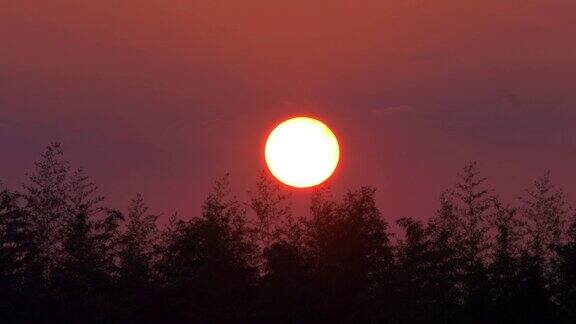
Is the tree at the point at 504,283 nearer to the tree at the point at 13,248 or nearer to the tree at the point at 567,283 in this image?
the tree at the point at 567,283

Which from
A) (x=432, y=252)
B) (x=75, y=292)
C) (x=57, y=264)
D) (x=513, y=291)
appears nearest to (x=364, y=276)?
(x=432, y=252)

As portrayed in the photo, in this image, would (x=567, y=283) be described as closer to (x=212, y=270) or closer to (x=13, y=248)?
(x=212, y=270)

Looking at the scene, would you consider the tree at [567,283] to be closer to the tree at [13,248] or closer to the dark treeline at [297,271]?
the dark treeline at [297,271]

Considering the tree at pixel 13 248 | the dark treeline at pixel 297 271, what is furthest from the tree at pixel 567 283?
the tree at pixel 13 248

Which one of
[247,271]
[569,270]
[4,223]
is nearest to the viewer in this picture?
[569,270]

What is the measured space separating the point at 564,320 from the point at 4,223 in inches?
1192

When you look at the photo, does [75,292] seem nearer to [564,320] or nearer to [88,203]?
[88,203]

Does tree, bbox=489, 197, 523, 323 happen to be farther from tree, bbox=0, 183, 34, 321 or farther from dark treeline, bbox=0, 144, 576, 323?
tree, bbox=0, 183, 34, 321

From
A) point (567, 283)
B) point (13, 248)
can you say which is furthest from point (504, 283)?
point (13, 248)

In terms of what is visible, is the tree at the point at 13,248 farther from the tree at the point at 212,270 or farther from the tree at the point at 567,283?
the tree at the point at 567,283

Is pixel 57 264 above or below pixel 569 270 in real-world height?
above

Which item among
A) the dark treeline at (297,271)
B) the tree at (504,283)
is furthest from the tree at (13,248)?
the tree at (504,283)

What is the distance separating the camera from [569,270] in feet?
144

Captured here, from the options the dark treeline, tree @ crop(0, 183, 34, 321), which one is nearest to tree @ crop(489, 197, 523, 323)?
the dark treeline
